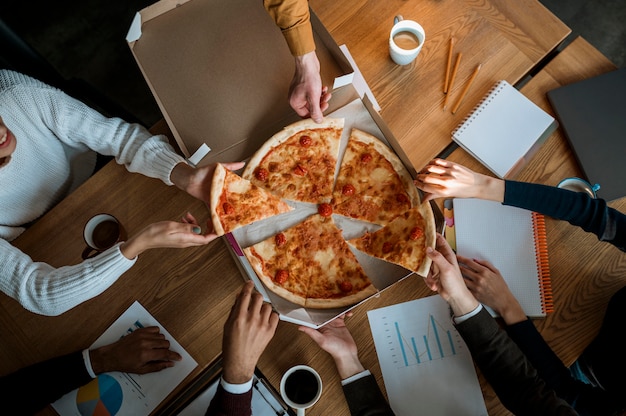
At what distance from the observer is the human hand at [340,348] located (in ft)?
5.67

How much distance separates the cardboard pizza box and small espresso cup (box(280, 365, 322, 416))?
0.91 ft

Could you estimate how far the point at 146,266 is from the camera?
1897mm

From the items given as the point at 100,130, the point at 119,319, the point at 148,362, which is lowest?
the point at 148,362

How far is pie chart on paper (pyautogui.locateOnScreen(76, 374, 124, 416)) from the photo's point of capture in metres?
1.77

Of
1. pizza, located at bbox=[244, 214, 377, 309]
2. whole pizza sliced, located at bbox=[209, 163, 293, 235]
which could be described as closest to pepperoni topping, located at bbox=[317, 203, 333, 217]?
pizza, located at bbox=[244, 214, 377, 309]

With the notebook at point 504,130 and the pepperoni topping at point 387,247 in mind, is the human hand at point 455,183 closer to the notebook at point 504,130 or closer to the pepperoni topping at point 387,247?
the notebook at point 504,130

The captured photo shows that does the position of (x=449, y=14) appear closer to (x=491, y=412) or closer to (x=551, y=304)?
(x=551, y=304)

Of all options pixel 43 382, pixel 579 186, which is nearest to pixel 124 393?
pixel 43 382

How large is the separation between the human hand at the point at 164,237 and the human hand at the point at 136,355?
14.5 inches

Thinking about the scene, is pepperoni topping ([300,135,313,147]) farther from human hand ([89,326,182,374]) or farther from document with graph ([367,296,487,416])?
human hand ([89,326,182,374])

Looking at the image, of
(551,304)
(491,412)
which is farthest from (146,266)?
(551,304)

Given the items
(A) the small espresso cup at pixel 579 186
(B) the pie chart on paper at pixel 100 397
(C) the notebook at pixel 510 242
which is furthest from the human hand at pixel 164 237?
(A) the small espresso cup at pixel 579 186

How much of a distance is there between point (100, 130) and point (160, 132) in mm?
264

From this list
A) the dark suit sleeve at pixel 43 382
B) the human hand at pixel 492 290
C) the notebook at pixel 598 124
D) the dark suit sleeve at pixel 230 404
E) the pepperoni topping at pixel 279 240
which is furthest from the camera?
the pepperoni topping at pixel 279 240
